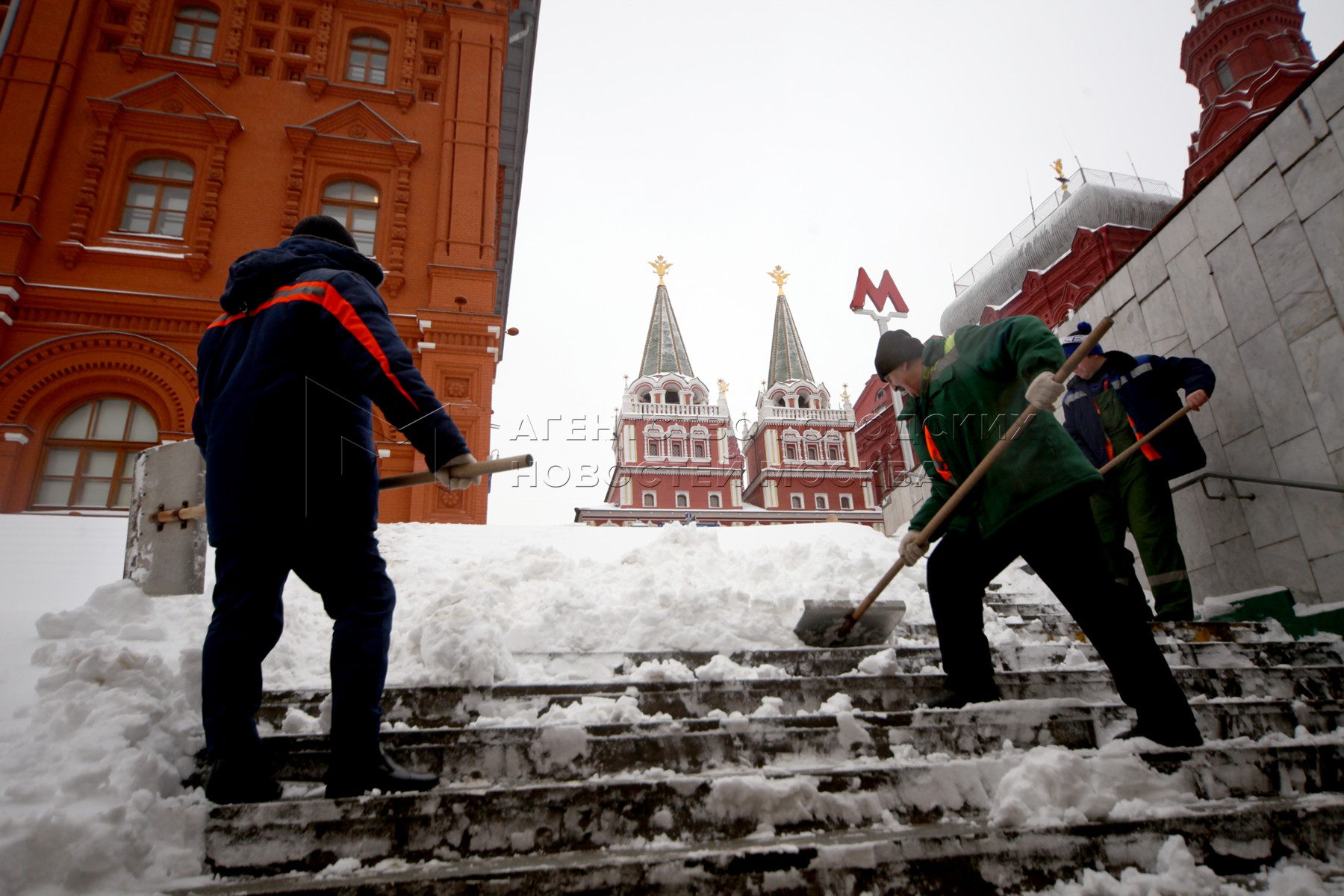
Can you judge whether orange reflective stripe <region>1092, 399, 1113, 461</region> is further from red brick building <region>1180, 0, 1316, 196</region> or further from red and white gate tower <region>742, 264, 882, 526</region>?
red and white gate tower <region>742, 264, 882, 526</region>

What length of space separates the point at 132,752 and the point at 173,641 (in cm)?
129

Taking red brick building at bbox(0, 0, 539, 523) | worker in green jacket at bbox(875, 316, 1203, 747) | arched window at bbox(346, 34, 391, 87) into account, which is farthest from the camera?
arched window at bbox(346, 34, 391, 87)

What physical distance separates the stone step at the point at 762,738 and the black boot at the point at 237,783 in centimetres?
24

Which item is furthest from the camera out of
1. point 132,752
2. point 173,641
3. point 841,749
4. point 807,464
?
point 807,464

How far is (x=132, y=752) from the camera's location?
6.01 ft

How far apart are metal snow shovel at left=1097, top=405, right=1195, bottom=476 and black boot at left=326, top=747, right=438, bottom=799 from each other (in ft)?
13.7

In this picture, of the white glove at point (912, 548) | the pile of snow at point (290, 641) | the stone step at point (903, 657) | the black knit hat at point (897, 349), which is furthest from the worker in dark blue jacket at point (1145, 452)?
the black knit hat at point (897, 349)

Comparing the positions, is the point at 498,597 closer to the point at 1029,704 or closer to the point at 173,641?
the point at 173,641

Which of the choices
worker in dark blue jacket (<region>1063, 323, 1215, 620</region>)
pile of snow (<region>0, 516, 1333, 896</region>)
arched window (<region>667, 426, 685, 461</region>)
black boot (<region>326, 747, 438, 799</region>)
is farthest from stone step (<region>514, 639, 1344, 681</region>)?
arched window (<region>667, 426, 685, 461</region>)

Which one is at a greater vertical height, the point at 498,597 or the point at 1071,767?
the point at 498,597

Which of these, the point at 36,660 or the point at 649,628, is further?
the point at 649,628

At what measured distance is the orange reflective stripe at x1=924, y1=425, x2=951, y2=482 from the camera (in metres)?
3.26

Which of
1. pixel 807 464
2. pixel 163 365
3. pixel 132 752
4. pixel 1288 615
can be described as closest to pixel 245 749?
pixel 132 752

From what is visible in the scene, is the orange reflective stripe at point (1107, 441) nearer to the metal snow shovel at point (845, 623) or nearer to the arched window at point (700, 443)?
the metal snow shovel at point (845, 623)
